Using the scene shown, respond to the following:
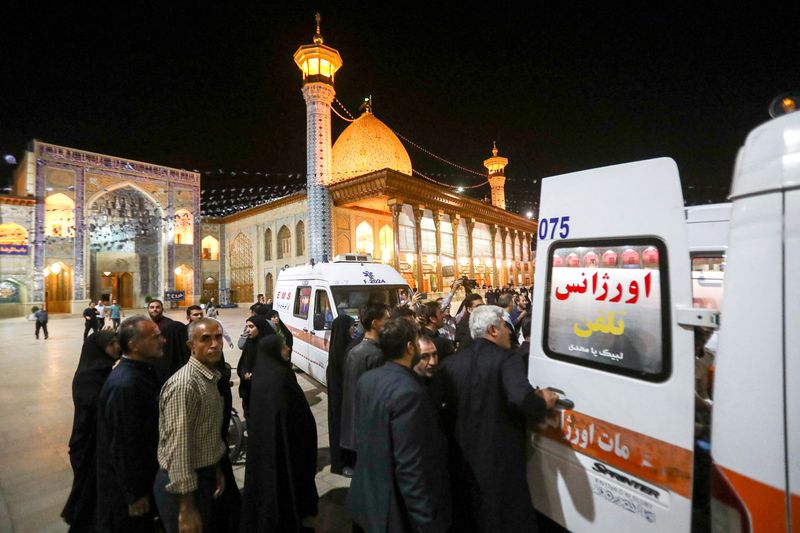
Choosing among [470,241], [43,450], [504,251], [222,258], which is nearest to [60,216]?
[222,258]

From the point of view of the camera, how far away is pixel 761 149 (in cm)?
132

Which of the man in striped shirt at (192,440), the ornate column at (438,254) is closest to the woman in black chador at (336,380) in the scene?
the man in striped shirt at (192,440)

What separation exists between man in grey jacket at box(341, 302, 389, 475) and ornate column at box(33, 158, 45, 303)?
29486mm

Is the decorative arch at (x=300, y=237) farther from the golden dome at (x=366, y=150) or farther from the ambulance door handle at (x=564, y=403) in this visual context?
the ambulance door handle at (x=564, y=403)

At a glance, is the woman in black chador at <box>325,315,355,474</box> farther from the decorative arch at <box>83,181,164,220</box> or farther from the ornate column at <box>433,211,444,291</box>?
the decorative arch at <box>83,181,164,220</box>

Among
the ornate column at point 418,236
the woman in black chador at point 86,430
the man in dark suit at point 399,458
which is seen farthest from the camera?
the ornate column at point 418,236

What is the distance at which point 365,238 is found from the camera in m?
25.9

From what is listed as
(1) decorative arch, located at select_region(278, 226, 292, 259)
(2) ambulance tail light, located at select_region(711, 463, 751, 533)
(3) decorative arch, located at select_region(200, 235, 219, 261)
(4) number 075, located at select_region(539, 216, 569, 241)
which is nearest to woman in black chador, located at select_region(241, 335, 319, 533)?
(4) number 075, located at select_region(539, 216, 569, 241)

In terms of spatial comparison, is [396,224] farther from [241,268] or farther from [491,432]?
[491,432]

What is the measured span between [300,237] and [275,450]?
24.4m

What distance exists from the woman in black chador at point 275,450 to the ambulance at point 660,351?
1430mm

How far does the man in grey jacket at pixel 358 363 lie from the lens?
10.5 feet

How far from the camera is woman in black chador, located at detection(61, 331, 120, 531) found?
8.95ft

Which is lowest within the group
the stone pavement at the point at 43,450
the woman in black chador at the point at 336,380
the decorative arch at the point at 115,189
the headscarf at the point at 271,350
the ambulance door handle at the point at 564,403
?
the stone pavement at the point at 43,450
